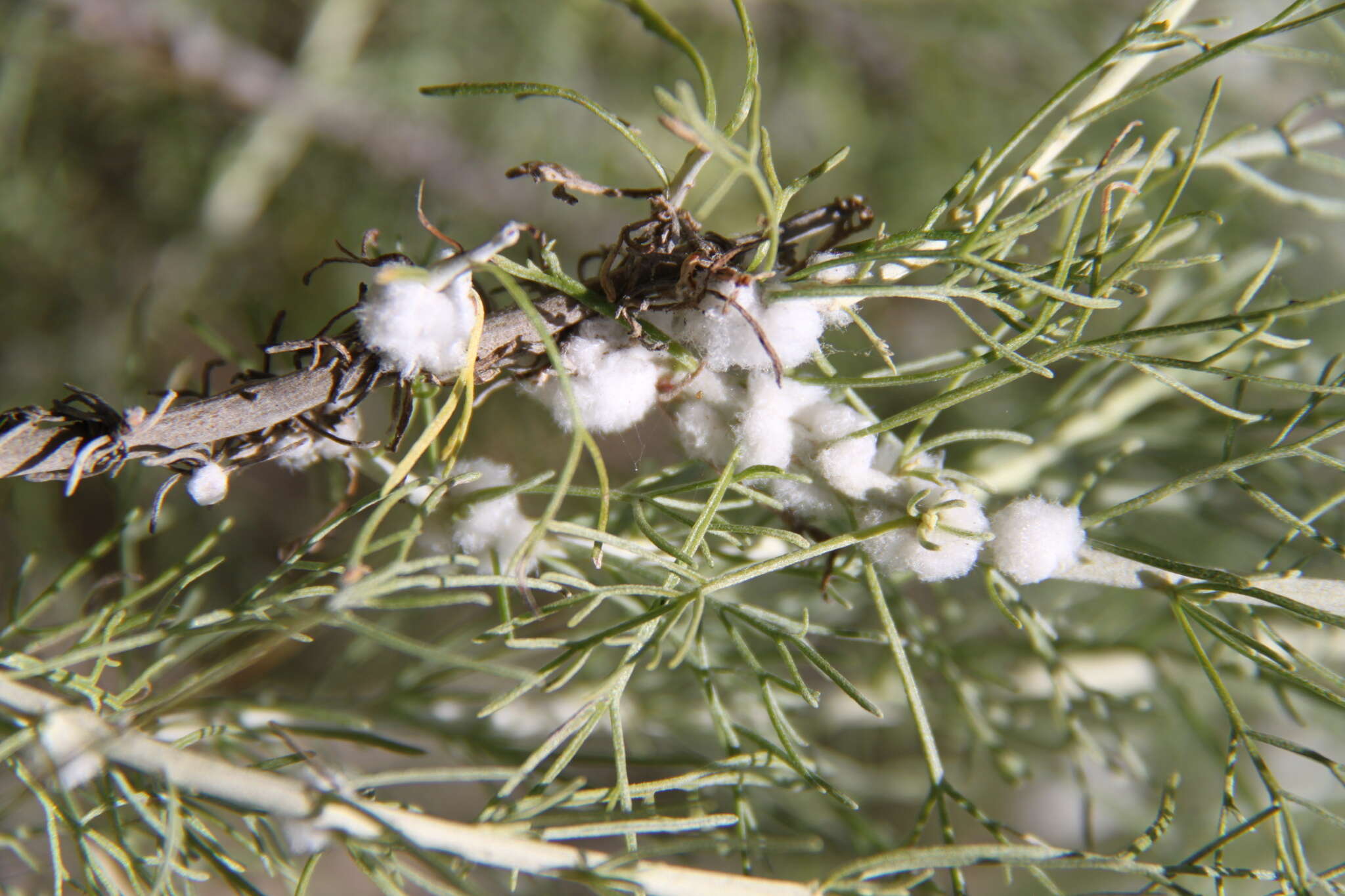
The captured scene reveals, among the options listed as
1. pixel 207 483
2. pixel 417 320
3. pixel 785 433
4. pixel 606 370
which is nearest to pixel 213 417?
pixel 207 483

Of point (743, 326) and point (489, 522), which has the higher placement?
point (743, 326)

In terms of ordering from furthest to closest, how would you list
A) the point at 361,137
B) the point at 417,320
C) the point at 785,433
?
the point at 361,137 → the point at 785,433 → the point at 417,320

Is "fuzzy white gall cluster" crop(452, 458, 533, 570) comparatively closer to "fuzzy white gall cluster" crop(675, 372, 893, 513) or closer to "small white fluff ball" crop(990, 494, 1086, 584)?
"fuzzy white gall cluster" crop(675, 372, 893, 513)

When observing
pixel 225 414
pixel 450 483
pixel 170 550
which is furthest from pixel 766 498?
pixel 170 550

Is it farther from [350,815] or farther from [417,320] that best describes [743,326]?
[350,815]

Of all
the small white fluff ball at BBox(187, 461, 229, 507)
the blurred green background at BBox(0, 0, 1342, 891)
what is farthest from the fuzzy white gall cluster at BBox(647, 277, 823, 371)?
the blurred green background at BBox(0, 0, 1342, 891)

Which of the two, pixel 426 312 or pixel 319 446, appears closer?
pixel 426 312
